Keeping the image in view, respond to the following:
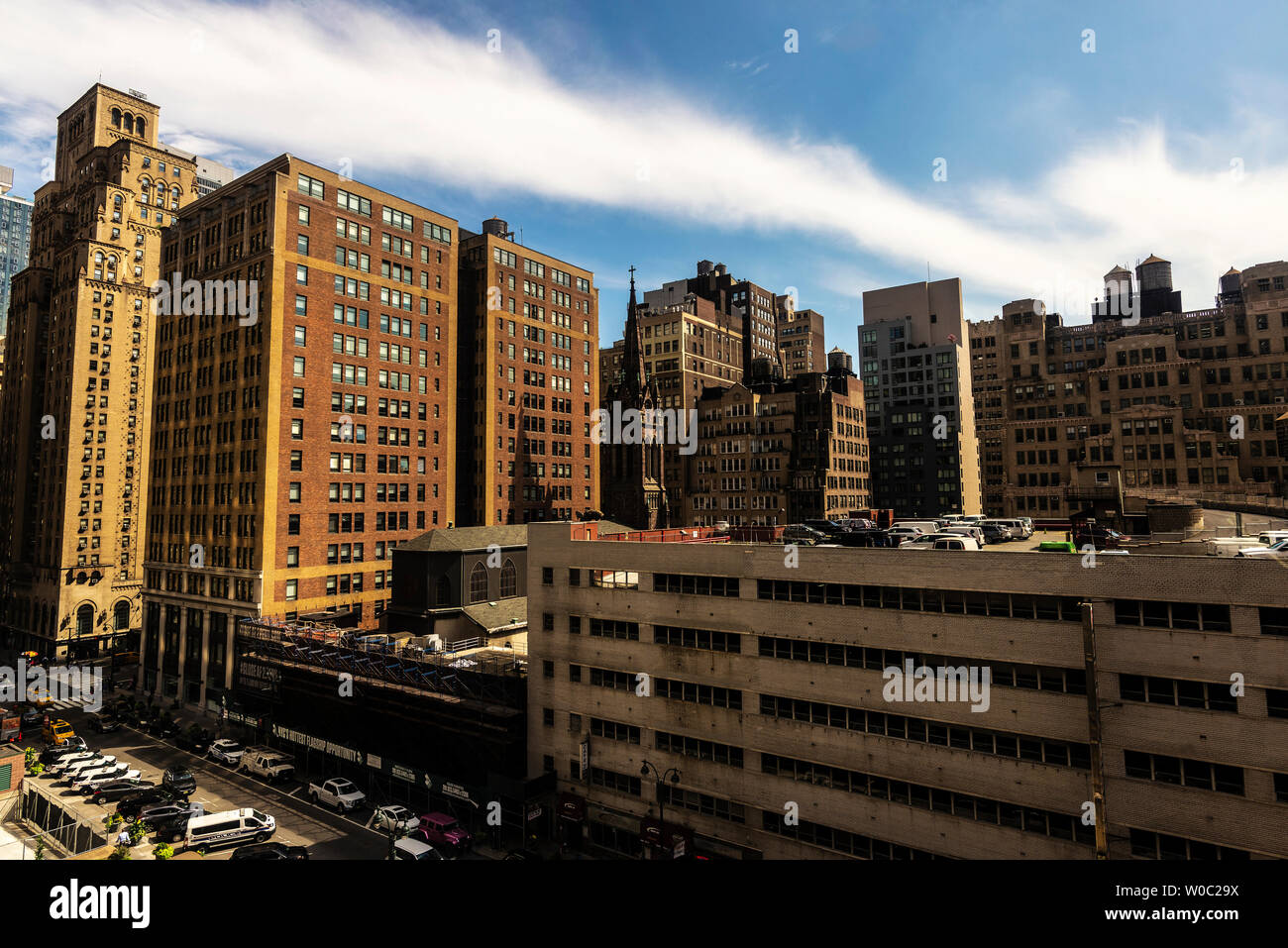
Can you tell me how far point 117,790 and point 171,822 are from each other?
10727 millimetres

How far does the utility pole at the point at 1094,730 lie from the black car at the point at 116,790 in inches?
2507

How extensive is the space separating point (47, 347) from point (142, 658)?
218ft

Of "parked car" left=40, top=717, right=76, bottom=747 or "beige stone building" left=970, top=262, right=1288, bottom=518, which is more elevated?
"beige stone building" left=970, top=262, right=1288, bottom=518

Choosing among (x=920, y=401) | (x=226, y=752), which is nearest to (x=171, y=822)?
(x=226, y=752)

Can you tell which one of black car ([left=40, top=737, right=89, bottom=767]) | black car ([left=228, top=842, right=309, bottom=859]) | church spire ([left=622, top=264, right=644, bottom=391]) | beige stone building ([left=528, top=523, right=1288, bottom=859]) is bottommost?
black car ([left=40, top=737, right=89, bottom=767])

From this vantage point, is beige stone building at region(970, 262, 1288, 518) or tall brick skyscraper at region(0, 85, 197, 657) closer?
beige stone building at region(970, 262, 1288, 518)

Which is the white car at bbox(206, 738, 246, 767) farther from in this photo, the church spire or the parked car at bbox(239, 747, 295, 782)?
the church spire

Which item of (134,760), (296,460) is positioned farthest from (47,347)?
(134,760)

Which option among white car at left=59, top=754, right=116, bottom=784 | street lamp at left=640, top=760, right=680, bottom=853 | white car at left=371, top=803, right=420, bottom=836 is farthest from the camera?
white car at left=59, top=754, right=116, bottom=784

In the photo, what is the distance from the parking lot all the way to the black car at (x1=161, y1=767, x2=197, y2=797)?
2.19 ft

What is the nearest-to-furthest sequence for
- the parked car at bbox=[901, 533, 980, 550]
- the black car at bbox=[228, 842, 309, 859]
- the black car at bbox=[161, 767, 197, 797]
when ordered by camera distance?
the parked car at bbox=[901, 533, 980, 550]
the black car at bbox=[228, 842, 309, 859]
the black car at bbox=[161, 767, 197, 797]

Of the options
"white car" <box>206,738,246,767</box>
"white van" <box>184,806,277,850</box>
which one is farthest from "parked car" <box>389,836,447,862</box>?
"white car" <box>206,738,246,767</box>

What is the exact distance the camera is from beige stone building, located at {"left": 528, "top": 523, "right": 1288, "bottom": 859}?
1077 inches

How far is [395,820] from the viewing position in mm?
44938
